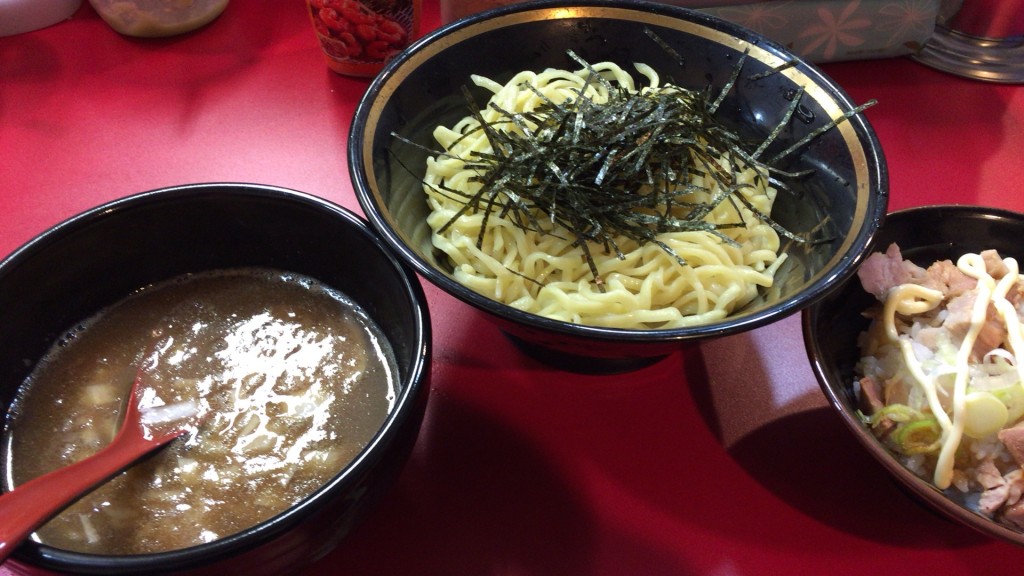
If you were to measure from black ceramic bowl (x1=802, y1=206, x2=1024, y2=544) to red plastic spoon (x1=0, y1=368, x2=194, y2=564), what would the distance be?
960 mm

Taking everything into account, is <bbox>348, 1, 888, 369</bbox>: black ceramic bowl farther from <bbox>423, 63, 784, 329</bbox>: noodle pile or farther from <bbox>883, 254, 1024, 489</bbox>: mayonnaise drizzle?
<bbox>883, 254, 1024, 489</bbox>: mayonnaise drizzle

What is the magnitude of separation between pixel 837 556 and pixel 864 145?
2.20 feet

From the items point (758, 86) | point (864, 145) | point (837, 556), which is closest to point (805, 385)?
point (837, 556)

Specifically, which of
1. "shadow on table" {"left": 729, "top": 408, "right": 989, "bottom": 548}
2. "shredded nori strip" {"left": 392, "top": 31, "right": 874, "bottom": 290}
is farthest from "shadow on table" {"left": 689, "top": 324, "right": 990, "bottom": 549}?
"shredded nori strip" {"left": 392, "top": 31, "right": 874, "bottom": 290}

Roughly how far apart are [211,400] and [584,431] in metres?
0.61

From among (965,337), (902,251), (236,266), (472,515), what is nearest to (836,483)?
(965,337)

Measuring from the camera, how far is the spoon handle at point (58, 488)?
704 mm

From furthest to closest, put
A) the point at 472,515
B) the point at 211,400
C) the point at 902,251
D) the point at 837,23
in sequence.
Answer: the point at 837,23 < the point at 902,251 < the point at 472,515 < the point at 211,400

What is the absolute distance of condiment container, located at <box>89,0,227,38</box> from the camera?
6.23ft

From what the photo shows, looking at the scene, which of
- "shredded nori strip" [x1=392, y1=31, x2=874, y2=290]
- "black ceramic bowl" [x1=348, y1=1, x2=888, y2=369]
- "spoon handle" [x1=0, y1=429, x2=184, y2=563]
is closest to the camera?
"spoon handle" [x1=0, y1=429, x2=184, y2=563]

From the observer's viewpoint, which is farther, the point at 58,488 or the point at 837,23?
the point at 837,23

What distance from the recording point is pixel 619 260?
1203mm

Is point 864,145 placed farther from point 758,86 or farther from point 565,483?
point 565,483

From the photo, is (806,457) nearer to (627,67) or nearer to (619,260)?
(619,260)
